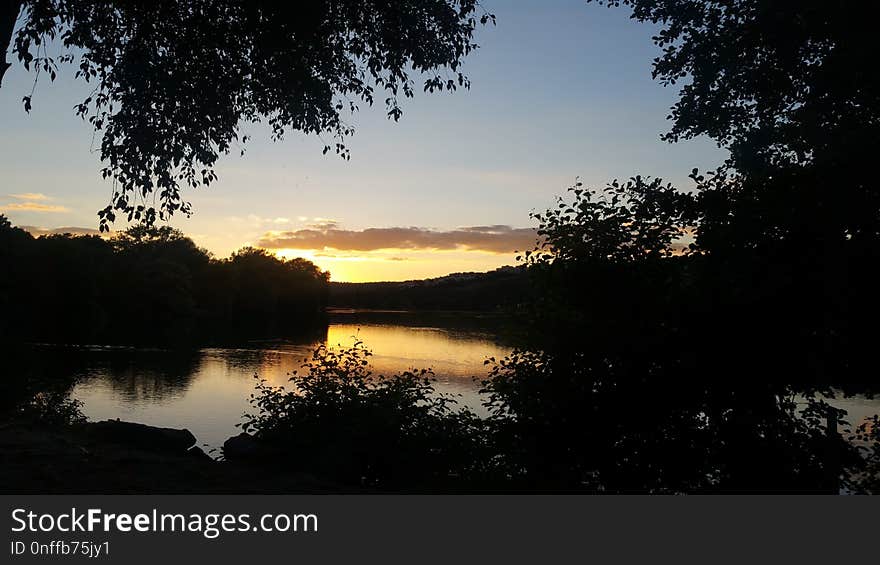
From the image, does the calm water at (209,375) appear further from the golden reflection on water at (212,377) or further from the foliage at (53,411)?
the foliage at (53,411)

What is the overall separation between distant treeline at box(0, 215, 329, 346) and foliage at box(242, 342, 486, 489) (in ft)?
130

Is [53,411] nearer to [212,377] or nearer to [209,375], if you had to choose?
[212,377]

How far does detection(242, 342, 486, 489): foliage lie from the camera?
46.3 ft

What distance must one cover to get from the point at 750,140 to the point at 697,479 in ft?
22.7

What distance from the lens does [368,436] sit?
14305 mm

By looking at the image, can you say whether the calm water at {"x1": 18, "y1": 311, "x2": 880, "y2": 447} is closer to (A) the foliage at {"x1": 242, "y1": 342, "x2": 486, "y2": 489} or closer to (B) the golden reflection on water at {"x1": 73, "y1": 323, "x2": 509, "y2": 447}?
(B) the golden reflection on water at {"x1": 73, "y1": 323, "x2": 509, "y2": 447}

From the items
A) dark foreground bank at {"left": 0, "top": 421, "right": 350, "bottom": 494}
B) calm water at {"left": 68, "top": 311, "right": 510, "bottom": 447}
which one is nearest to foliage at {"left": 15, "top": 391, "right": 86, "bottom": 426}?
calm water at {"left": 68, "top": 311, "right": 510, "bottom": 447}

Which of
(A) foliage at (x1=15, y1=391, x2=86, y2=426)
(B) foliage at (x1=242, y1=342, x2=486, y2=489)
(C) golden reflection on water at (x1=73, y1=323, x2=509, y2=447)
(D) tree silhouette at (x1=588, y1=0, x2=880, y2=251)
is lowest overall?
(C) golden reflection on water at (x1=73, y1=323, x2=509, y2=447)

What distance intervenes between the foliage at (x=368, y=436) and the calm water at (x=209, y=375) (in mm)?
2776

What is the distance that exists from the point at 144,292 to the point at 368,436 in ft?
297

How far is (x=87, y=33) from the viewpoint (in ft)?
39.8

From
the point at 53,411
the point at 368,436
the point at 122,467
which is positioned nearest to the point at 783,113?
the point at 368,436

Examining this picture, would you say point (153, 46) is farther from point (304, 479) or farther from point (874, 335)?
point (874, 335)
